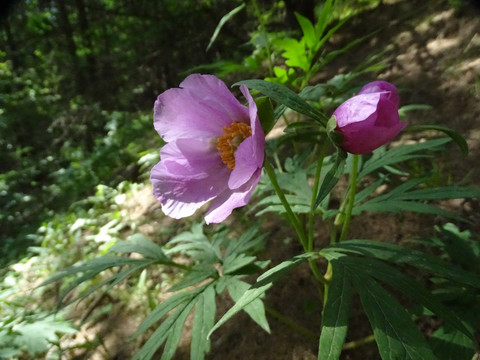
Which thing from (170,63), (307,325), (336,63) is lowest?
(307,325)

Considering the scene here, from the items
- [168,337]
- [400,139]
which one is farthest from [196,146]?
[400,139]

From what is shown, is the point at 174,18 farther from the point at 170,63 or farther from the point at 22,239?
the point at 22,239

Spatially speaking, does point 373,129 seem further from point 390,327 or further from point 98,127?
point 98,127

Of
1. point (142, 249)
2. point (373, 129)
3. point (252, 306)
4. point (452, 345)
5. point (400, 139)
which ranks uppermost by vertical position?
point (373, 129)

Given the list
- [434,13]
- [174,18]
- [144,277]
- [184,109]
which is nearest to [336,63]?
[434,13]

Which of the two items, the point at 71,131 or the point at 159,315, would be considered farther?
the point at 71,131

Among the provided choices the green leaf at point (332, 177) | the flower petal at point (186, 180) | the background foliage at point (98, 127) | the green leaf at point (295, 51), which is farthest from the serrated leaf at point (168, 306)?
the green leaf at point (295, 51)
